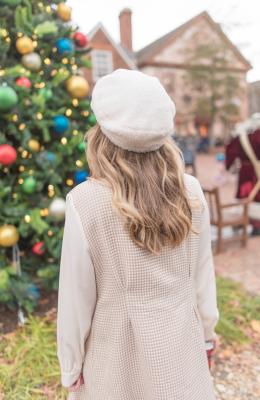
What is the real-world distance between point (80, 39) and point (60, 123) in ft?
3.16

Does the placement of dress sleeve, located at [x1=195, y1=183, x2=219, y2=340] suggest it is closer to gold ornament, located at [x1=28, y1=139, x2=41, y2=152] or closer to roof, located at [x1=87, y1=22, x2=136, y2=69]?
gold ornament, located at [x1=28, y1=139, x2=41, y2=152]

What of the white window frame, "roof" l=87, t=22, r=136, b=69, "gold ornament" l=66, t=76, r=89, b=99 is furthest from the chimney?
"gold ornament" l=66, t=76, r=89, b=99

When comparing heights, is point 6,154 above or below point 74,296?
below

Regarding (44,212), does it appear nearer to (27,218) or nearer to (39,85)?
(27,218)

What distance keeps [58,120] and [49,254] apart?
1230mm

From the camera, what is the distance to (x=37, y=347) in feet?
8.87

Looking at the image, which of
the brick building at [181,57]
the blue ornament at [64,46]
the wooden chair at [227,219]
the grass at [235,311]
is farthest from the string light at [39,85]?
the brick building at [181,57]

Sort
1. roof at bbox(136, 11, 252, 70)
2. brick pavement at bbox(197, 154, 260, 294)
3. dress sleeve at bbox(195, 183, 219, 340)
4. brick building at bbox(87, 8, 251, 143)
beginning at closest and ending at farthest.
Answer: dress sleeve at bbox(195, 183, 219, 340) → brick pavement at bbox(197, 154, 260, 294) → brick building at bbox(87, 8, 251, 143) → roof at bbox(136, 11, 252, 70)

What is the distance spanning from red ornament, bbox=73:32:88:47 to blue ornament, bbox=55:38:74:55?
0.67 feet

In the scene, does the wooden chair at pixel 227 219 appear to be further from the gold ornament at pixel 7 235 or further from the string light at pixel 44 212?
the gold ornament at pixel 7 235

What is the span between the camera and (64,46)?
10.4 ft

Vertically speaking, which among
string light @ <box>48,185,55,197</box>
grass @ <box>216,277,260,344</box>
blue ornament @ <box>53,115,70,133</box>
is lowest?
grass @ <box>216,277,260,344</box>

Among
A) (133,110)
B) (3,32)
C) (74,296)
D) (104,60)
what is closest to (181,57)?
(104,60)

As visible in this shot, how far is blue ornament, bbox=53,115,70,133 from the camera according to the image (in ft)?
9.95
